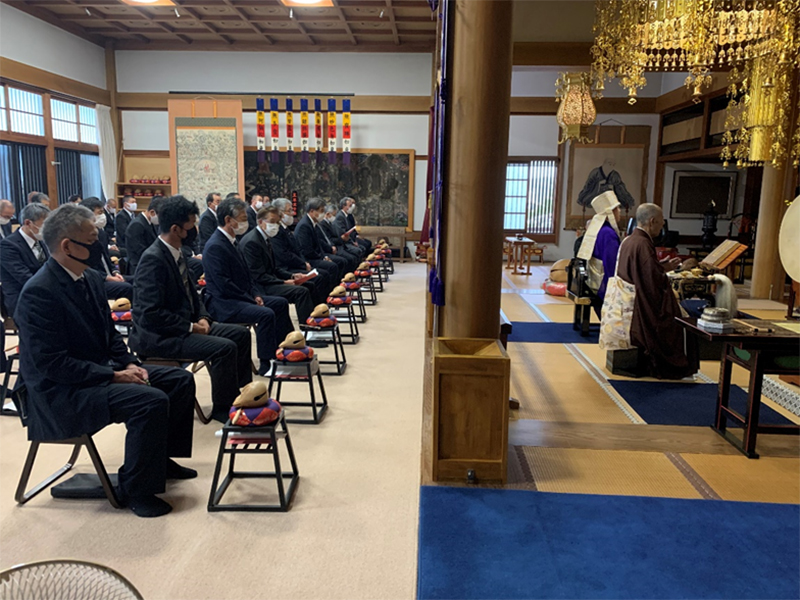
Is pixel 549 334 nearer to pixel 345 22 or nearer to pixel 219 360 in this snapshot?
pixel 219 360

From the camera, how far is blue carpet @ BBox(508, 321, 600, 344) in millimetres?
6004

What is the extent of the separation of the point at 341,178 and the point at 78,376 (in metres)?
10.5

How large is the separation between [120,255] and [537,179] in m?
8.56

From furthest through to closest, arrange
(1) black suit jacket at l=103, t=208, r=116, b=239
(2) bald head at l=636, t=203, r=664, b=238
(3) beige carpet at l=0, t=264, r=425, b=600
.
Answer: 1. (1) black suit jacket at l=103, t=208, r=116, b=239
2. (2) bald head at l=636, t=203, r=664, b=238
3. (3) beige carpet at l=0, t=264, r=425, b=600

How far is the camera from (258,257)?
5.45 metres

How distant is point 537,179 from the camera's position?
42.4 ft

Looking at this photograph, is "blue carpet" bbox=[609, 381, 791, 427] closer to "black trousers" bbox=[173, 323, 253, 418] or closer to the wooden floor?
the wooden floor

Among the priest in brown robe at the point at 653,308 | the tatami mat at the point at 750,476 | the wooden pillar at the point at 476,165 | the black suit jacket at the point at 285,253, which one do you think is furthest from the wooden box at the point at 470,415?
the black suit jacket at the point at 285,253

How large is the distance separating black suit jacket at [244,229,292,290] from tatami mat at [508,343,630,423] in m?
2.39

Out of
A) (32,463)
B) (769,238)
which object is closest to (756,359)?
(32,463)

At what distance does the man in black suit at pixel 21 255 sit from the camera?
4.35m

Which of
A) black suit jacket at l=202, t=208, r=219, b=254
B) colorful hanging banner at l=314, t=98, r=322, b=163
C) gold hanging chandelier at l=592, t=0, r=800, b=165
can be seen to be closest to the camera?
gold hanging chandelier at l=592, t=0, r=800, b=165

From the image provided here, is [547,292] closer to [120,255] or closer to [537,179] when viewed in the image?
[537,179]

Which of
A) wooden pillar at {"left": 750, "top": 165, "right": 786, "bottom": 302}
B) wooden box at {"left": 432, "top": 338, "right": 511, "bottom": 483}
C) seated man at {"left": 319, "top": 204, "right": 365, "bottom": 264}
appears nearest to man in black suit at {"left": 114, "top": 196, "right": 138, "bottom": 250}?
seated man at {"left": 319, "top": 204, "right": 365, "bottom": 264}
